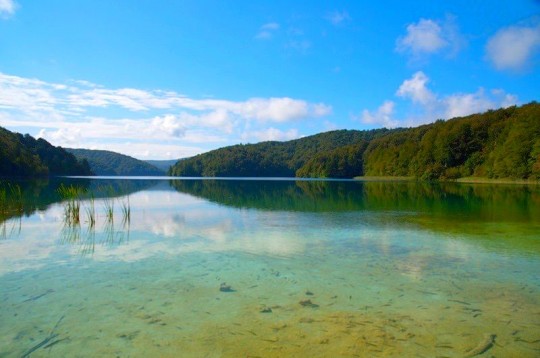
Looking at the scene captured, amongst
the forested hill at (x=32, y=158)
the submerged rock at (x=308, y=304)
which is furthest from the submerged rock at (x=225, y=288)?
the forested hill at (x=32, y=158)

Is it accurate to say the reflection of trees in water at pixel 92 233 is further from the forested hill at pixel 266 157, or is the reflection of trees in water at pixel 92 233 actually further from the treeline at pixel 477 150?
the forested hill at pixel 266 157

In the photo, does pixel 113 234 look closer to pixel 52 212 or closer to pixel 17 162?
pixel 52 212

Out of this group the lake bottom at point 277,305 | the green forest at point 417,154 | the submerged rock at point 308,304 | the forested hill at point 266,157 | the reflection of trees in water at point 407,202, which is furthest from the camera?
the forested hill at point 266,157

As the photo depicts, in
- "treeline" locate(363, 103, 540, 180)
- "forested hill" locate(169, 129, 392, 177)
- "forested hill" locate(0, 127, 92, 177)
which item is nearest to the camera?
"treeline" locate(363, 103, 540, 180)

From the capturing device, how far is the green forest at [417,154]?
2621 inches

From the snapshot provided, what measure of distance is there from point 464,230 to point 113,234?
12.6 metres

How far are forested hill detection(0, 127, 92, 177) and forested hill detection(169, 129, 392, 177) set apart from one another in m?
53.4

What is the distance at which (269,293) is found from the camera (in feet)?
22.6

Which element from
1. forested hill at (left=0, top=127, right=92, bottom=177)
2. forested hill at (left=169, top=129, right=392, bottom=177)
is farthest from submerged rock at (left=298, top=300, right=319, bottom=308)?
forested hill at (left=169, top=129, right=392, bottom=177)

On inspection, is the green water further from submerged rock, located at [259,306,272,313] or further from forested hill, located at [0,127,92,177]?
forested hill, located at [0,127,92,177]

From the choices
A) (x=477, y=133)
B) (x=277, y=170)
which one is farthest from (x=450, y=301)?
(x=277, y=170)

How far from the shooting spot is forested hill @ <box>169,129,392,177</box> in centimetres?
16338

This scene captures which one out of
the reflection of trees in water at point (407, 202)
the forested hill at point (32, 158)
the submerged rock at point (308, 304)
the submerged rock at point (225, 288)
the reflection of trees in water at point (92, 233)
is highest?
the forested hill at point (32, 158)

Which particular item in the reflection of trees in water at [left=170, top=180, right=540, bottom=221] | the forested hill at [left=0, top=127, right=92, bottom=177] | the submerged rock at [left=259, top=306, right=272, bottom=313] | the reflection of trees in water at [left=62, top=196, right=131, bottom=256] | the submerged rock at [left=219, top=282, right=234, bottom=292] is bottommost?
the submerged rock at [left=259, top=306, right=272, bottom=313]
